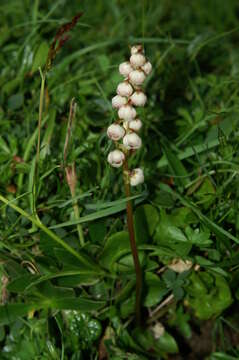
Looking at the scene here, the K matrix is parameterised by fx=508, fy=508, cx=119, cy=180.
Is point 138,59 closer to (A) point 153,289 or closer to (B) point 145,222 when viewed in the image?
(B) point 145,222

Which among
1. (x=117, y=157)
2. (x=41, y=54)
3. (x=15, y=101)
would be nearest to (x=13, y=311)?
(x=117, y=157)

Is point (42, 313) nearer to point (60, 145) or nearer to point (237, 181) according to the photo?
point (60, 145)

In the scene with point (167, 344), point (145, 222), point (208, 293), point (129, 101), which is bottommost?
point (167, 344)

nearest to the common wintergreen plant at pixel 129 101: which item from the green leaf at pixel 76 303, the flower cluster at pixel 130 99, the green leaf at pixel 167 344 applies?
the flower cluster at pixel 130 99

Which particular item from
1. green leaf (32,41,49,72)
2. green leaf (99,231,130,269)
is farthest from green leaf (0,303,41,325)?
green leaf (32,41,49,72)

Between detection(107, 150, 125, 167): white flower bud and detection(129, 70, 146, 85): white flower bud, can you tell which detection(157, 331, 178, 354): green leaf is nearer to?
detection(107, 150, 125, 167): white flower bud

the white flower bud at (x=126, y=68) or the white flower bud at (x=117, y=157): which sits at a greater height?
the white flower bud at (x=126, y=68)

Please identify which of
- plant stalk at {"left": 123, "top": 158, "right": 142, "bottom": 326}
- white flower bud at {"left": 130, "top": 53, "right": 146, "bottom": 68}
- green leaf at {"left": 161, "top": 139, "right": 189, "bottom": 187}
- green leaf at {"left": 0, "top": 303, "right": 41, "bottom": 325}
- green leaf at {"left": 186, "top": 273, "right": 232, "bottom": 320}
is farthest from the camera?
green leaf at {"left": 161, "top": 139, "right": 189, "bottom": 187}

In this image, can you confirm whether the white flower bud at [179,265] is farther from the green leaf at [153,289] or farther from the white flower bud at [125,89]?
the white flower bud at [125,89]
